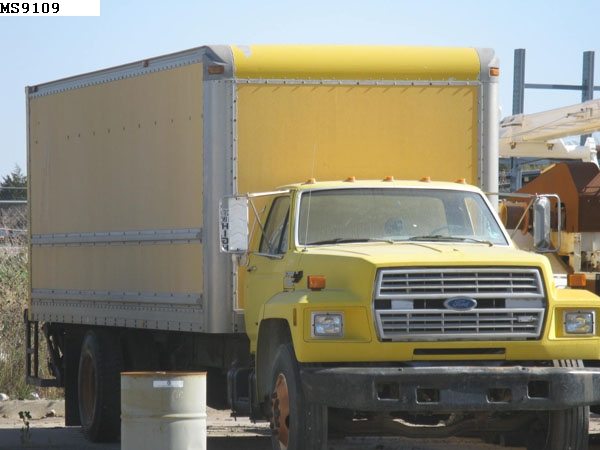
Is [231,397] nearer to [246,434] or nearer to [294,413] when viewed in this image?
[294,413]

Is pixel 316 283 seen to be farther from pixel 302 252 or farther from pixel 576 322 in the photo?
pixel 576 322

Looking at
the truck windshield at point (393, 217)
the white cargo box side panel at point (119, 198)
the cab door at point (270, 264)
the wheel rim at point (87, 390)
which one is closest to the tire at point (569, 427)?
the truck windshield at point (393, 217)

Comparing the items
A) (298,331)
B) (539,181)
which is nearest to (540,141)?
(539,181)

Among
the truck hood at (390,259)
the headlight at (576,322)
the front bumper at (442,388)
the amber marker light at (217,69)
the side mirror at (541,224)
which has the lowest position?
the front bumper at (442,388)

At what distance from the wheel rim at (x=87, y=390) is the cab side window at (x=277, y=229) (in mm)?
3934

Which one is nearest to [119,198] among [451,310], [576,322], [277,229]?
[277,229]

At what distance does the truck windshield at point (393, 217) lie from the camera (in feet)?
35.3

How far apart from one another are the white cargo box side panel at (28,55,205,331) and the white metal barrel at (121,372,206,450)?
1881 millimetres

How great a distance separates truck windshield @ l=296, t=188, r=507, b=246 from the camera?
35.3 ft

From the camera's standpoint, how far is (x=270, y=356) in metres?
10.7

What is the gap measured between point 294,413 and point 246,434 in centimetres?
562

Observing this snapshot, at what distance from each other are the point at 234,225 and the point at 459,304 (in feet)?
6.45

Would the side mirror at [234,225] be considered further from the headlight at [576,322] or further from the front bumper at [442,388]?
the headlight at [576,322]

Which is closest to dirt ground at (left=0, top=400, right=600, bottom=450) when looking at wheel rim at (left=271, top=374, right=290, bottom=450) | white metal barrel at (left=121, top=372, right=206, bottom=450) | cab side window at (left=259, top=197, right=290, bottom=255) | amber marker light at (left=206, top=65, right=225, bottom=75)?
wheel rim at (left=271, top=374, right=290, bottom=450)
